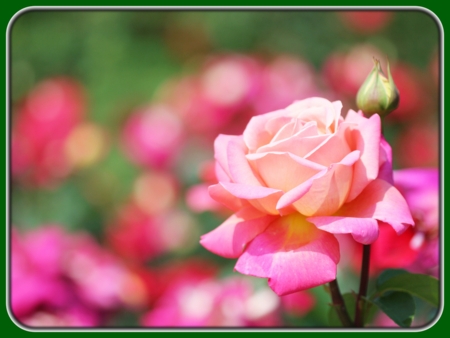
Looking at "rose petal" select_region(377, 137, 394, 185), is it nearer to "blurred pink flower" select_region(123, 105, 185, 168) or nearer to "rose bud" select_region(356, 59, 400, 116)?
"rose bud" select_region(356, 59, 400, 116)

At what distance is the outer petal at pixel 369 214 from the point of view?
1.24 ft

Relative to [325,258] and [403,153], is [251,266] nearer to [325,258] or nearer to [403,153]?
[325,258]

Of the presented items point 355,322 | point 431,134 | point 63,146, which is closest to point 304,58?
point 431,134

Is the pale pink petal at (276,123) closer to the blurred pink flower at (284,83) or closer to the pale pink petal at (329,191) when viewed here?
the pale pink petal at (329,191)

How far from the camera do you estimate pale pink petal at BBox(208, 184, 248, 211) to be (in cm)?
41

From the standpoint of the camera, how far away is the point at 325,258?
15.2 inches

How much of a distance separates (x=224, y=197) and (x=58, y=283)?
33cm

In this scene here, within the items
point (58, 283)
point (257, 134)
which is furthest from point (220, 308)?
point (257, 134)

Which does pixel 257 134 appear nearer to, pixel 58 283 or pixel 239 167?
pixel 239 167

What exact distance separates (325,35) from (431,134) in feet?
1.01

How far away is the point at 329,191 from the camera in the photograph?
394 mm

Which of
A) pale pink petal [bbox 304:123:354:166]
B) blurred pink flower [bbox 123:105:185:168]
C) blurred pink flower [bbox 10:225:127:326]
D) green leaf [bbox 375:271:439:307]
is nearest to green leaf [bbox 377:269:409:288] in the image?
green leaf [bbox 375:271:439:307]

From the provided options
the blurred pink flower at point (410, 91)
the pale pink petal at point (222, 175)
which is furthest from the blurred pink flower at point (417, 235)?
the blurred pink flower at point (410, 91)

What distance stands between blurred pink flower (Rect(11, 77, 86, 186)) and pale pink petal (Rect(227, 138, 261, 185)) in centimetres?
53
